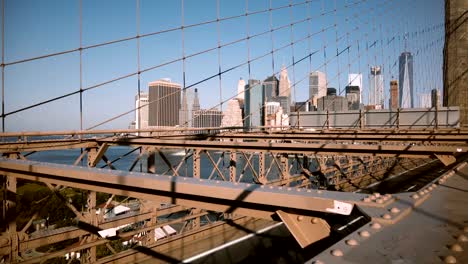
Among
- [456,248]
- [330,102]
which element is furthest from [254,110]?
[456,248]

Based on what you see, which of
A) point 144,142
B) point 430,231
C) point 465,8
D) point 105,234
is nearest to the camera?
point 430,231

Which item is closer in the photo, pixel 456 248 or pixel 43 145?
pixel 456 248

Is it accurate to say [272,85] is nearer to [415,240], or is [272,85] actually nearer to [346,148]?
[346,148]

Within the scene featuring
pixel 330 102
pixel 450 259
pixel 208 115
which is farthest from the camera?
pixel 330 102

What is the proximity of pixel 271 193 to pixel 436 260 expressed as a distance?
1.10 metres

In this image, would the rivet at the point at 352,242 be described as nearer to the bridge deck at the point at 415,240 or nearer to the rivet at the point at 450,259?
the bridge deck at the point at 415,240

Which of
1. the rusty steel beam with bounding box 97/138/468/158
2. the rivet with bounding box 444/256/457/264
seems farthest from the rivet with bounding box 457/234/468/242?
the rusty steel beam with bounding box 97/138/468/158

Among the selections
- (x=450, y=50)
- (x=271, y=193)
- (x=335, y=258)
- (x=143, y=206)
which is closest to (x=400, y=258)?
(x=335, y=258)

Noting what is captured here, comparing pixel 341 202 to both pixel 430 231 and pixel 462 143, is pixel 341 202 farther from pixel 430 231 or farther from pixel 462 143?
pixel 462 143

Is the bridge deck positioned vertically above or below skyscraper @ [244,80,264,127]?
below

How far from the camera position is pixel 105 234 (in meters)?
7.93

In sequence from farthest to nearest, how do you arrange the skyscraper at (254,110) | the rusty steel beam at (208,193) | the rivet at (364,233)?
the skyscraper at (254,110) < the rusty steel beam at (208,193) < the rivet at (364,233)

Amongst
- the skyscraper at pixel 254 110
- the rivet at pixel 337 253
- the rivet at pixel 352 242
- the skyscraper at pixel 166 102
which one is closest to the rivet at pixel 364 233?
the rivet at pixel 352 242

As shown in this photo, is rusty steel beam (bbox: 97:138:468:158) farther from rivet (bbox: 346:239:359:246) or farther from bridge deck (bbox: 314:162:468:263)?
rivet (bbox: 346:239:359:246)
